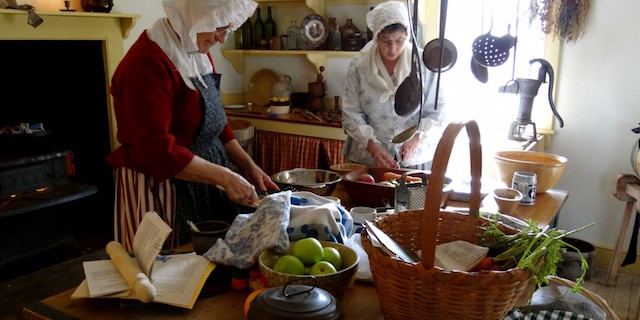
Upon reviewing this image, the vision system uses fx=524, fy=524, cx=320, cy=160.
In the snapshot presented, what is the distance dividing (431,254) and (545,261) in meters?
0.23

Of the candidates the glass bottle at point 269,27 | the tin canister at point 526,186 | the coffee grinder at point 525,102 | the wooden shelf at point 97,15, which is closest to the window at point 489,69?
the coffee grinder at point 525,102

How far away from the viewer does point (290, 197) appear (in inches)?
53.8

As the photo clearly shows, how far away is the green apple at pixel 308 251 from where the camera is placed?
3.71 feet

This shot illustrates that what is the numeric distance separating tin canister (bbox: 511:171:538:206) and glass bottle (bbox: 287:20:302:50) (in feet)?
8.13

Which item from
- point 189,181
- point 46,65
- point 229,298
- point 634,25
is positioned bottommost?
point 229,298

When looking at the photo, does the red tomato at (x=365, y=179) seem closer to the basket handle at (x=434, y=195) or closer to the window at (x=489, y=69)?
the basket handle at (x=434, y=195)

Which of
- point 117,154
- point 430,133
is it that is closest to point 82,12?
point 117,154

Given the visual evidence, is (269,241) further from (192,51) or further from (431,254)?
(192,51)

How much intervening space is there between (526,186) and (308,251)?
1025mm

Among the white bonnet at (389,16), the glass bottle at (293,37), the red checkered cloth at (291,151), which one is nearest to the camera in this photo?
the white bonnet at (389,16)

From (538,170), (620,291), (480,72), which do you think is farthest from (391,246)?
(620,291)

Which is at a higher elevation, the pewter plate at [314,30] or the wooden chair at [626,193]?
the pewter plate at [314,30]

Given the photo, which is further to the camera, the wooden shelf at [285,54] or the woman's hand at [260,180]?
the wooden shelf at [285,54]

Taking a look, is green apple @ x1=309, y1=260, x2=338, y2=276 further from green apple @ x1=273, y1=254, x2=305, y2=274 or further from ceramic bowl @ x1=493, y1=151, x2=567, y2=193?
ceramic bowl @ x1=493, y1=151, x2=567, y2=193
